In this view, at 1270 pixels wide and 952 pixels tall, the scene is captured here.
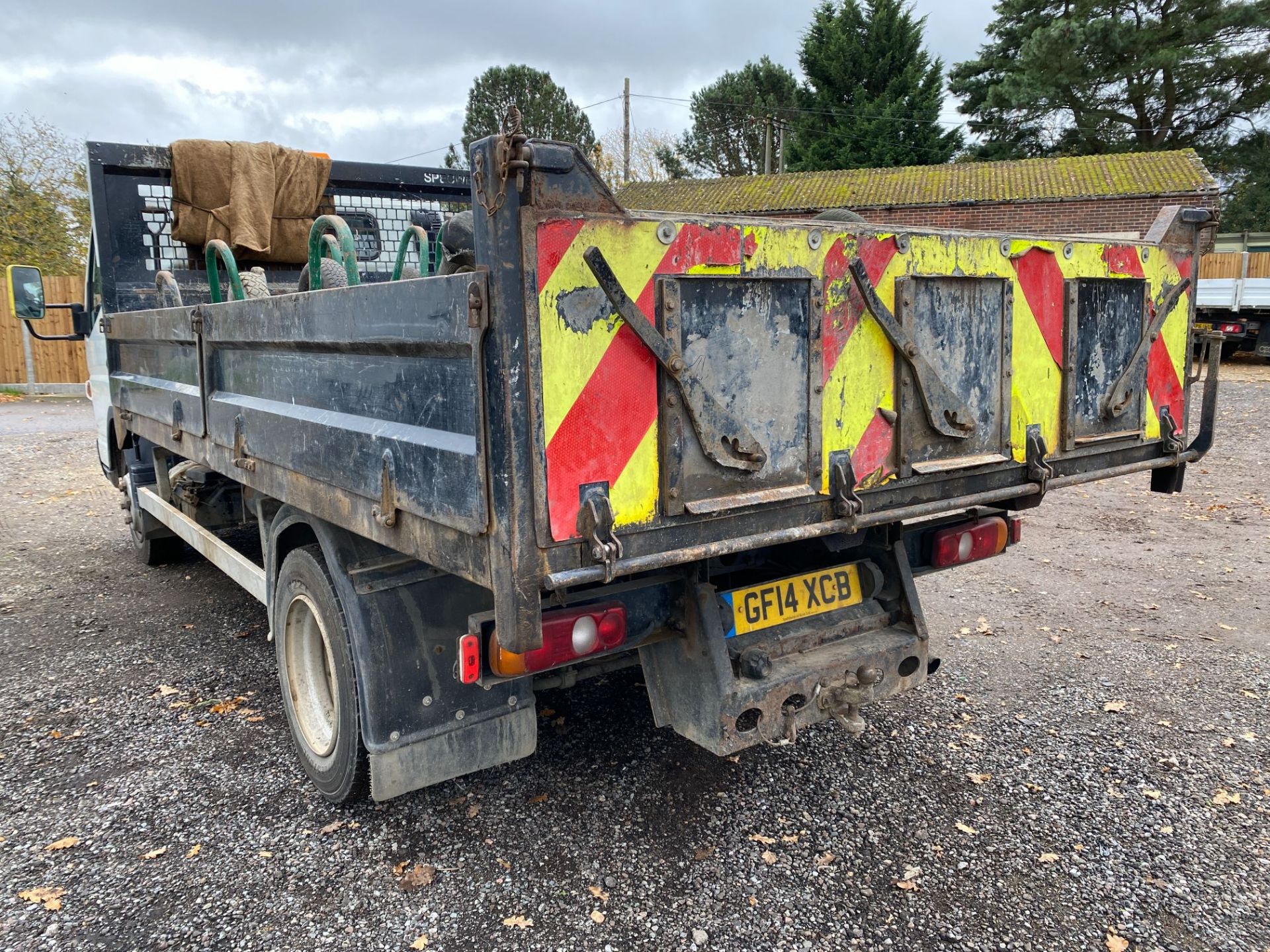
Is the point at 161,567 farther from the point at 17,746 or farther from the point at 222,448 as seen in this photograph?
the point at 222,448

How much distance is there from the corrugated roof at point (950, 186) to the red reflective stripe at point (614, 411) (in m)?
20.9

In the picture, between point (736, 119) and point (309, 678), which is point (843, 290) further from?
point (736, 119)

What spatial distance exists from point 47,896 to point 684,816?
1926 mm

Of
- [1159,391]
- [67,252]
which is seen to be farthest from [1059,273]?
[67,252]

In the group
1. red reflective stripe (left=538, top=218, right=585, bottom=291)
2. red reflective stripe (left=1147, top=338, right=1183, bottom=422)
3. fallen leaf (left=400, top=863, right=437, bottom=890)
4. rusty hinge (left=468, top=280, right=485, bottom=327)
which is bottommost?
fallen leaf (left=400, top=863, right=437, bottom=890)

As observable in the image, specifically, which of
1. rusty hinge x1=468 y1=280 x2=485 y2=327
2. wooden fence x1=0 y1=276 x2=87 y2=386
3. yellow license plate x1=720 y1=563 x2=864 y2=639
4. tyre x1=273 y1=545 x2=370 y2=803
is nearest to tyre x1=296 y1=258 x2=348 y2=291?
tyre x1=273 y1=545 x2=370 y2=803

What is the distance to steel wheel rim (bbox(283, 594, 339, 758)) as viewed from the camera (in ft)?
10.2

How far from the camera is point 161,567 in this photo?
20.4 ft

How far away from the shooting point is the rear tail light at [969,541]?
3225 mm

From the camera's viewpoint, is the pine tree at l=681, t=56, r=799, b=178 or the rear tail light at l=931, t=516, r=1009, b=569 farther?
the pine tree at l=681, t=56, r=799, b=178

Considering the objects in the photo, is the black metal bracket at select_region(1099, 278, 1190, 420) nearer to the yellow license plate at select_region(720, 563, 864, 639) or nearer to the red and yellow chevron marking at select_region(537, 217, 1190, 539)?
the red and yellow chevron marking at select_region(537, 217, 1190, 539)

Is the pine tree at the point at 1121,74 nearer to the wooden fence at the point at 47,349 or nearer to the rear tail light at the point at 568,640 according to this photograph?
the wooden fence at the point at 47,349

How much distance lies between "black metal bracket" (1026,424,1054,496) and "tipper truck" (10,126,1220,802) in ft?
0.05

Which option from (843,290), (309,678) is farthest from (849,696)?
(309,678)
